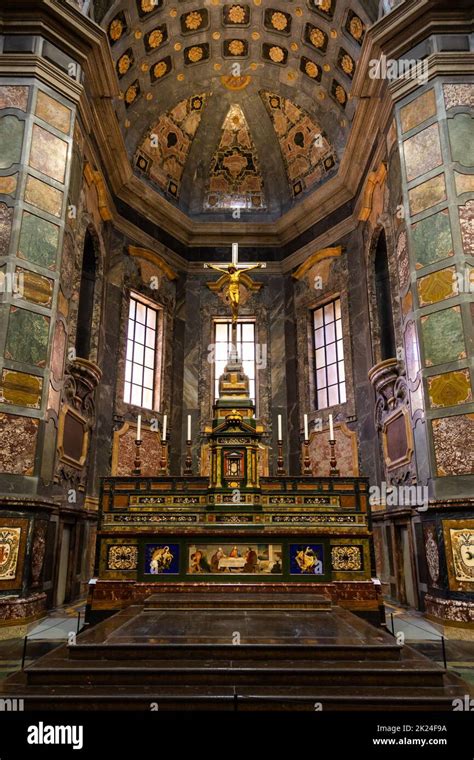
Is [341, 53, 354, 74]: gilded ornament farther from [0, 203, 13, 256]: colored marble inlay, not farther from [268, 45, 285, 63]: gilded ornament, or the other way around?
[0, 203, 13, 256]: colored marble inlay

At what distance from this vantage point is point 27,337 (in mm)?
8234

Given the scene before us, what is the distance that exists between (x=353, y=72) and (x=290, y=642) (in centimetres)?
1272

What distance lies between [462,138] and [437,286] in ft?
8.35

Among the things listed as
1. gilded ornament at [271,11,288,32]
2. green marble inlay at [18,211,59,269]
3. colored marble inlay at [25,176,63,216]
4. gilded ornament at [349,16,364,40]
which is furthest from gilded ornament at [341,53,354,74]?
green marble inlay at [18,211,59,269]

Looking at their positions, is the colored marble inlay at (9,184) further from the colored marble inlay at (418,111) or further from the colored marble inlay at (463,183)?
the colored marble inlay at (463,183)

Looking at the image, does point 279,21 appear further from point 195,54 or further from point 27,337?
point 27,337

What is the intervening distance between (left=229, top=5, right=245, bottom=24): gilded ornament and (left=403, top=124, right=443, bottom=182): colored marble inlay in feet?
23.6

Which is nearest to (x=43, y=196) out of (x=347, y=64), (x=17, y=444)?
(x=17, y=444)

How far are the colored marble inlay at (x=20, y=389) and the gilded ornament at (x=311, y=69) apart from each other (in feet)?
36.4

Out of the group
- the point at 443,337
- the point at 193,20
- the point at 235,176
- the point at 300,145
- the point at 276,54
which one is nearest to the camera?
the point at 443,337

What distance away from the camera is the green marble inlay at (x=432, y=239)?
8.41 metres

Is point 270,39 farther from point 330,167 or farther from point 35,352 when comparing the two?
point 35,352

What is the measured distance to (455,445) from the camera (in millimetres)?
7723

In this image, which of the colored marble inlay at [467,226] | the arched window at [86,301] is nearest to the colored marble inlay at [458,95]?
the colored marble inlay at [467,226]
